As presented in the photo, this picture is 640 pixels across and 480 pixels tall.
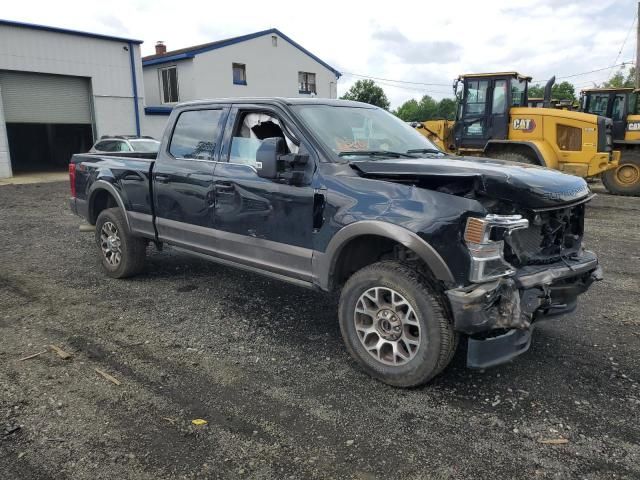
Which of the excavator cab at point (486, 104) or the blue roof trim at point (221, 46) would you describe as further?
the blue roof trim at point (221, 46)

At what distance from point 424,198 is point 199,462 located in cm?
207

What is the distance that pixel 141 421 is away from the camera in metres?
3.12

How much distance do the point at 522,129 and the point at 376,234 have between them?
9693mm

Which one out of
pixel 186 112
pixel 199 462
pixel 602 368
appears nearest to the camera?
pixel 199 462

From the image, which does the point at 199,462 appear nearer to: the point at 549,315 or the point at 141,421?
the point at 141,421

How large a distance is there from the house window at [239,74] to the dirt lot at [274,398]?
2459cm

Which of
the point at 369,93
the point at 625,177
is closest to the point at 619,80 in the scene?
the point at 369,93

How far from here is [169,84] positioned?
27375 millimetres

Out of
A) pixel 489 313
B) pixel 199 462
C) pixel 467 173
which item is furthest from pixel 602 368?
pixel 199 462

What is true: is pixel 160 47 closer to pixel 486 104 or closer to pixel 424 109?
pixel 486 104

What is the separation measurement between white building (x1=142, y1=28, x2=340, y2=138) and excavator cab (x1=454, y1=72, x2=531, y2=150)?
15981 mm

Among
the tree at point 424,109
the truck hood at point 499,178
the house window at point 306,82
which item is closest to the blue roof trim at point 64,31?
the house window at point 306,82

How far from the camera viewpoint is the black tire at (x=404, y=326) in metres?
3.27

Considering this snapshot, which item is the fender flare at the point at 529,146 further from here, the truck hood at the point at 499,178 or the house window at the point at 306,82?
the house window at the point at 306,82
